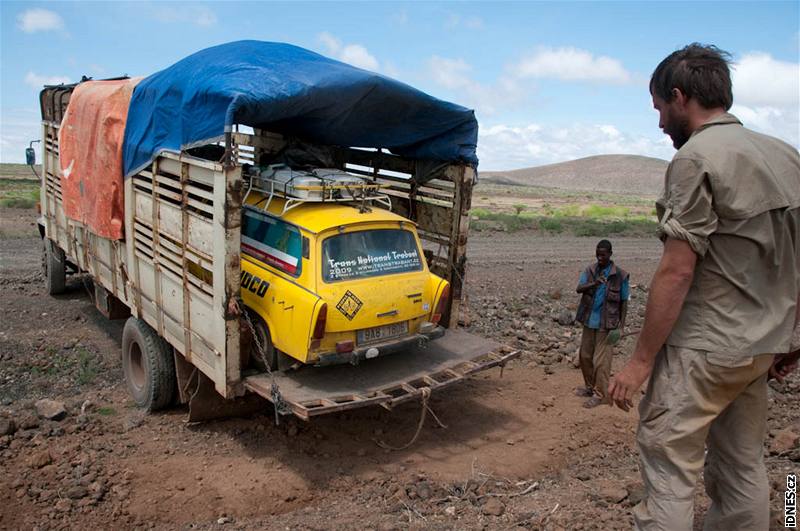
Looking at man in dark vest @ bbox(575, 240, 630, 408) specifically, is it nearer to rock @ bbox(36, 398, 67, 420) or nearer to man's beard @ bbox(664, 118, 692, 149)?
man's beard @ bbox(664, 118, 692, 149)

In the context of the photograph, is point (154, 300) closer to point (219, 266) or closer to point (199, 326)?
point (199, 326)

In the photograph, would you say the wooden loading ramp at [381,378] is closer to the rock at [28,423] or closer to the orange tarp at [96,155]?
the rock at [28,423]

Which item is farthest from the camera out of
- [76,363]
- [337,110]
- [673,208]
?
[76,363]

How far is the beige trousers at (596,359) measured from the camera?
6785 mm

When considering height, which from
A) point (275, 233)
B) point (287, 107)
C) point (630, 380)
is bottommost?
point (630, 380)

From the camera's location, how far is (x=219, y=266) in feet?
17.0

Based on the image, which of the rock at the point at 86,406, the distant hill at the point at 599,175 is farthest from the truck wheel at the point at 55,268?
the distant hill at the point at 599,175

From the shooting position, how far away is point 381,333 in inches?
223

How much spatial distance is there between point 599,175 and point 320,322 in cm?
9862

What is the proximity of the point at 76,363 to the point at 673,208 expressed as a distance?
707 centimetres

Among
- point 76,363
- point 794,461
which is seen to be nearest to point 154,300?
point 76,363

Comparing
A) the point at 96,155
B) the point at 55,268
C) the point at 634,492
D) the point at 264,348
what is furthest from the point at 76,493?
the point at 55,268

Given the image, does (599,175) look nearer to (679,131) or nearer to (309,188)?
(309,188)

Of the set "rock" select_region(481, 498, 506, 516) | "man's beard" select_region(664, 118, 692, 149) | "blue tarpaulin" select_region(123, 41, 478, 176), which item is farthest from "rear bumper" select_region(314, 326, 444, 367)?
"man's beard" select_region(664, 118, 692, 149)
